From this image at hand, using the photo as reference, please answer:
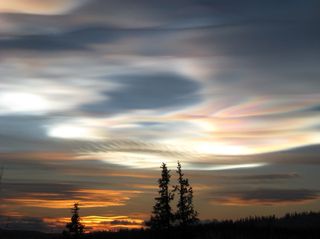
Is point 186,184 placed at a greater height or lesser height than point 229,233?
greater

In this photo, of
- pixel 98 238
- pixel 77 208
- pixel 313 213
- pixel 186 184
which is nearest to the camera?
pixel 186 184

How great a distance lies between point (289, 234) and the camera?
58.3 m

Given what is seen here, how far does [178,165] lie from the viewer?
5319 cm

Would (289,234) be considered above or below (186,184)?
below

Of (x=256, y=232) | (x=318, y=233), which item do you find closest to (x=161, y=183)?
(x=256, y=232)

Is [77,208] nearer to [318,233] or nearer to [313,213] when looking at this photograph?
[318,233]

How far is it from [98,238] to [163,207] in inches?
1646

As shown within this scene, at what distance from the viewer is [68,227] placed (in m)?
58.0

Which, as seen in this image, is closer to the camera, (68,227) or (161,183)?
(161,183)

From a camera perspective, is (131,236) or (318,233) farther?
(131,236)

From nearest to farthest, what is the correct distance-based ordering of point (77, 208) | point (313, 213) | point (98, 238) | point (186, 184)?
point (186, 184) → point (77, 208) → point (313, 213) → point (98, 238)

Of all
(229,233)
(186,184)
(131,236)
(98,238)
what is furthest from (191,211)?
(98,238)

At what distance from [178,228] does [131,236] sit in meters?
32.7

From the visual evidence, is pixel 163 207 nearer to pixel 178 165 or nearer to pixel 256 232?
pixel 178 165
